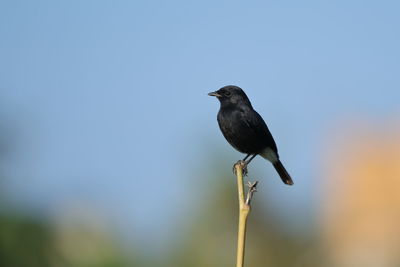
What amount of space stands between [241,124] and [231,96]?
13.5 inches

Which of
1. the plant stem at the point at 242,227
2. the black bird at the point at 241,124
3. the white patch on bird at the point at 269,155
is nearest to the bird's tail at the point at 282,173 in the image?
the white patch on bird at the point at 269,155

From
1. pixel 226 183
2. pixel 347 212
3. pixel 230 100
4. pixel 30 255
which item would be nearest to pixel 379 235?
pixel 347 212

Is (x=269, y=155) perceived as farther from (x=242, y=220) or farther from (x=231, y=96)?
(x=242, y=220)

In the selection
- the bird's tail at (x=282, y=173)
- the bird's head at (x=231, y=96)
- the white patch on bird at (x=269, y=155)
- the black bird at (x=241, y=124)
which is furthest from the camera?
the bird's tail at (x=282, y=173)

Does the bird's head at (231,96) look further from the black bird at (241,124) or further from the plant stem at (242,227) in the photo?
the plant stem at (242,227)

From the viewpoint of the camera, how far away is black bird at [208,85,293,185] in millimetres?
7766

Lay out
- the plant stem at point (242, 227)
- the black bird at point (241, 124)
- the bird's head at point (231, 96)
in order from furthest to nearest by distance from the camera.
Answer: the bird's head at point (231, 96) < the black bird at point (241, 124) < the plant stem at point (242, 227)

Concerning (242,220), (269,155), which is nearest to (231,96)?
(269,155)

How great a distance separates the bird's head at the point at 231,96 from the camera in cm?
795

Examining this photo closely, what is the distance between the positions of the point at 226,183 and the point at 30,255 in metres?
4.67

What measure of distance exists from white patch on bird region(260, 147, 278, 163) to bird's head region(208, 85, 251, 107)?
51 cm

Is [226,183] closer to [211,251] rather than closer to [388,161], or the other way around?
[211,251]

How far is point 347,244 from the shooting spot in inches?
666

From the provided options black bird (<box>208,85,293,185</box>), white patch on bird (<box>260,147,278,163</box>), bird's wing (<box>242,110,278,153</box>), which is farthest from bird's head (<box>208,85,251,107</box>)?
white patch on bird (<box>260,147,278,163</box>)
